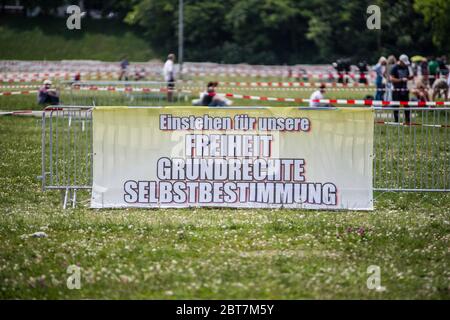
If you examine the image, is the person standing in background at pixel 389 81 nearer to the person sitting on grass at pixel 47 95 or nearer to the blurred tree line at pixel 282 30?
the person sitting on grass at pixel 47 95

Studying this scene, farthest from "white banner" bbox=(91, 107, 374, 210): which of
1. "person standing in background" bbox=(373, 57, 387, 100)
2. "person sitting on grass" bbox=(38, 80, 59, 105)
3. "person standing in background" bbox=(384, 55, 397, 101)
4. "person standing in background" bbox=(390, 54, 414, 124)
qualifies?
"person standing in background" bbox=(373, 57, 387, 100)

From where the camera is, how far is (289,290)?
8.11m

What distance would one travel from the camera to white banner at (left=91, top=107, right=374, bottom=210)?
484 inches

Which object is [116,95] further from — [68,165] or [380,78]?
[68,165]

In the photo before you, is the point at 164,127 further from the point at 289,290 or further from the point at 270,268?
the point at 289,290

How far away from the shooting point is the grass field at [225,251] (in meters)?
8.20

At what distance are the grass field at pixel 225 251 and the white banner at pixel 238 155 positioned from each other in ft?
0.87

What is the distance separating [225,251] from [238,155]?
2.74 m

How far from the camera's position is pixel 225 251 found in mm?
9766

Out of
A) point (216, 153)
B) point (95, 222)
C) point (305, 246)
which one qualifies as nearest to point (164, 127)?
point (216, 153)

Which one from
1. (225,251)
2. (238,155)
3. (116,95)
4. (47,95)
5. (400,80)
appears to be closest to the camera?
(225,251)

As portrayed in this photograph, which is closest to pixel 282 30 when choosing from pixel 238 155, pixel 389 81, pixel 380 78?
pixel 380 78

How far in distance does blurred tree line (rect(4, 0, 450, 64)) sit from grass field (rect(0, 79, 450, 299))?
193 ft

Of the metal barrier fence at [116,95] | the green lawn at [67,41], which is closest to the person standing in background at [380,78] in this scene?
the metal barrier fence at [116,95]
